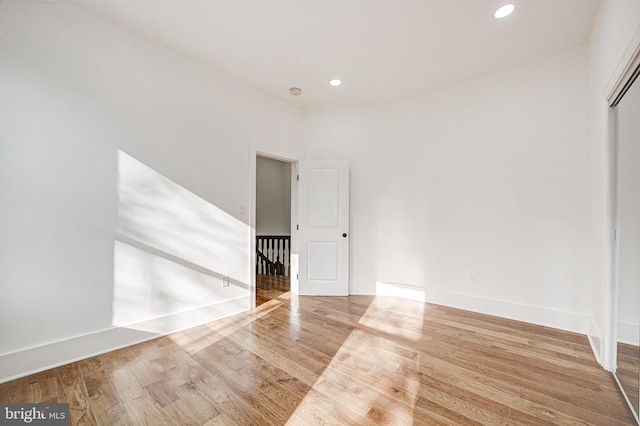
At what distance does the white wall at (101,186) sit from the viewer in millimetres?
1994

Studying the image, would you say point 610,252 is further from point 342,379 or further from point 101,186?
point 101,186

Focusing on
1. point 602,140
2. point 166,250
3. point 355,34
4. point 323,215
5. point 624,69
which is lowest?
point 166,250

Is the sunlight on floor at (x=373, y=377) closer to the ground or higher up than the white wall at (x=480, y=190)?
closer to the ground

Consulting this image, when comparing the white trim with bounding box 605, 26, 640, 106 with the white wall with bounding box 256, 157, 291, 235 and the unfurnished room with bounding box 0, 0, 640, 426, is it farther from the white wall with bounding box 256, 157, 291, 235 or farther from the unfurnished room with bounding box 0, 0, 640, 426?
the white wall with bounding box 256, 157, 291, 235

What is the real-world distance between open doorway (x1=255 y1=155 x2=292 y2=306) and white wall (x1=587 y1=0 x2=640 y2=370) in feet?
14.6

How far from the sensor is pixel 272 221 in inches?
281

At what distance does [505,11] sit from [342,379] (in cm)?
330

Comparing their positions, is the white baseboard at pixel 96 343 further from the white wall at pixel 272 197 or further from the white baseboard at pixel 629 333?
the white wall at pixel 272 197

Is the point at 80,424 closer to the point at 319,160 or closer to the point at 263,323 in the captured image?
the point at 263,323

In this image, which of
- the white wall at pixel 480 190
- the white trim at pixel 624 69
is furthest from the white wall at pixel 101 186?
the white trim at pixel 624 69

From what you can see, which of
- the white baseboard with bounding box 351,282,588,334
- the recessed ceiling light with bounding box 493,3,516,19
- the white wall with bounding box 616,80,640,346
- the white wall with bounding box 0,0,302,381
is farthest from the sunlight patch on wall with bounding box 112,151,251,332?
the white wall with bounding box 616,80,640,346

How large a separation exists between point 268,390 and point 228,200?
2.15 meters

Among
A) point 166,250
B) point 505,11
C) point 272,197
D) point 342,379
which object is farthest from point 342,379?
point 272,197

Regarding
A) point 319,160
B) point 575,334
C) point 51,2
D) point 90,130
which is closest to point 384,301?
point 575,334
